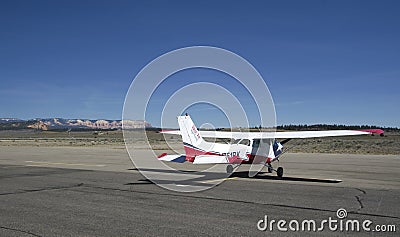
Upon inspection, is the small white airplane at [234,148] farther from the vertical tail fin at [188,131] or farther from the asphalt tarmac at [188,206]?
the asphalt tarmac at [188,206]

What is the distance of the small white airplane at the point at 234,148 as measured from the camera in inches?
663

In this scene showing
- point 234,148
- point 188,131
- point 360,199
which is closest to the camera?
point 360,199

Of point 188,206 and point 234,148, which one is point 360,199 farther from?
point 234,148

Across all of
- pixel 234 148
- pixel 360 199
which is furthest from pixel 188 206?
pixel 234 148

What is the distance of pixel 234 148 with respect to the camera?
702 inches

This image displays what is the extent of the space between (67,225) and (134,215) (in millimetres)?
1648

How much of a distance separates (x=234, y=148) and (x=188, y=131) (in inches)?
92.5

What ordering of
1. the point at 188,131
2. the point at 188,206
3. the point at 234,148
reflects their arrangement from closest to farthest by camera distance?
the point at 188,206 → the point at 188,131 → the point at 234,148

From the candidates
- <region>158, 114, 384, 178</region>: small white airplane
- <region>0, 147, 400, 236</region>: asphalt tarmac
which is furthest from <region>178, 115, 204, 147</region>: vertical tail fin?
<region>0, 147, 400, 236</region>: asphalt tarmac

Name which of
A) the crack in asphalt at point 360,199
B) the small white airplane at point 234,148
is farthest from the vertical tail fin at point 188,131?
the crack in asphalt at point 360,199

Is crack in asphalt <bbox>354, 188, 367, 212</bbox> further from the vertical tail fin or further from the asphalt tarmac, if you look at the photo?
the vertical tail fin

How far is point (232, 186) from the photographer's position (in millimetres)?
14711

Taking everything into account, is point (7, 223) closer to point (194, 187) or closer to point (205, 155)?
point (194, 187)

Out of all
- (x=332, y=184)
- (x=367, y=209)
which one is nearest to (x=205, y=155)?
(x=332, y=184)
